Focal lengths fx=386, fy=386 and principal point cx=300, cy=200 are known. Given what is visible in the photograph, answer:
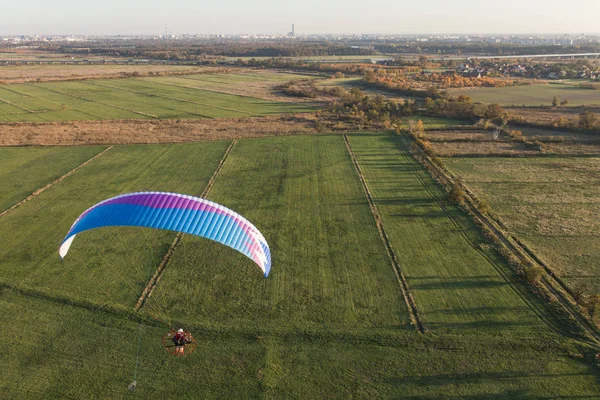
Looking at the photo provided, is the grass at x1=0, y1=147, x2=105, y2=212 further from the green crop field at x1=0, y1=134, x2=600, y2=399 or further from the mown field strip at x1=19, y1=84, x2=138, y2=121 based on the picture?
the mown field strip at x1=19, y1=84, x2=138, y2=121

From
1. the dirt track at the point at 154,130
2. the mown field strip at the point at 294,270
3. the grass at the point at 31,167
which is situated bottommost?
the mown field strip at the point at 294,270

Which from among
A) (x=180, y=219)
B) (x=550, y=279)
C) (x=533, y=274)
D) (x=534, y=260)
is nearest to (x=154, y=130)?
(x=180, y=219)

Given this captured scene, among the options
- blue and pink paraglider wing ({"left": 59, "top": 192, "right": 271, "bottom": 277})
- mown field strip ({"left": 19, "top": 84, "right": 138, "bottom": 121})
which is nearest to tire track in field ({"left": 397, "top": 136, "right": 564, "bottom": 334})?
blue and pink paraglider wing ({"left": 59, "top": 192, "right": 271, "bottom": 277})

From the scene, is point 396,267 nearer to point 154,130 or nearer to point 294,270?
point 294,270

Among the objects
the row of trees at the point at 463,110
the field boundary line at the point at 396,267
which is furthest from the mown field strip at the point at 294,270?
the row of trees at the point at 463,110

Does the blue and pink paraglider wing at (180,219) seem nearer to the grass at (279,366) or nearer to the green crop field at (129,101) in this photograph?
the grass at (279,366)

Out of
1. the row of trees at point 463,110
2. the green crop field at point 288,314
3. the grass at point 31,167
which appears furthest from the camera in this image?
the row of trees at point 463,110
